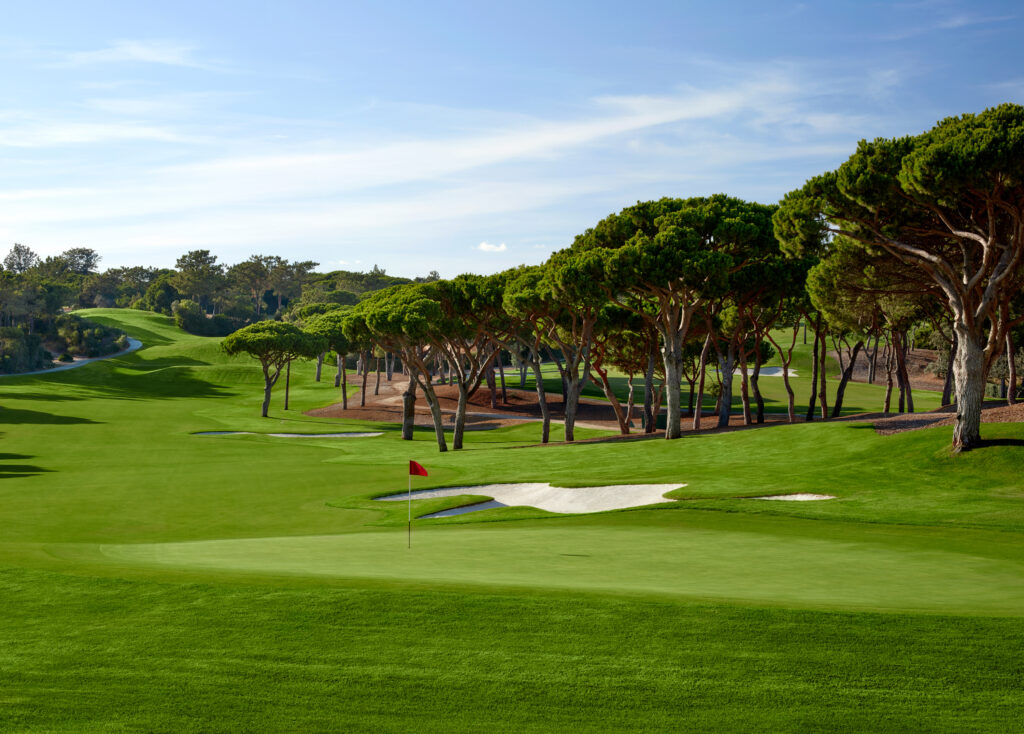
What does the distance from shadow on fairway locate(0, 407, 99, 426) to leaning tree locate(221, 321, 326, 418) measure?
14.7 meters

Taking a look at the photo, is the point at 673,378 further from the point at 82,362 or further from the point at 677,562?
the point at 82,362

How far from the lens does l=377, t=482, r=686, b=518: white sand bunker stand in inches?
1051

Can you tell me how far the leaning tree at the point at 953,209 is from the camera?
2505cm

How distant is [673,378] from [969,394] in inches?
679

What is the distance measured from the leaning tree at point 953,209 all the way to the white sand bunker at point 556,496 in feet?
38.2

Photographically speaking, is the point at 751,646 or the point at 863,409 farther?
the point at 863,409

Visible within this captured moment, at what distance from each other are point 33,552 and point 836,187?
27.1 meters

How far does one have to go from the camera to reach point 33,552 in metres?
13.5

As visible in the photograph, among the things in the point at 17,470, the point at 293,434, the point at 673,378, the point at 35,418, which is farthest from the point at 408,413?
the point at 35,418

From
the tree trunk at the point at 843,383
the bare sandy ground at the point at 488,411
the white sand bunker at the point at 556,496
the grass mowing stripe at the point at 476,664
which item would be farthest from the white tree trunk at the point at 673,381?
the grass mowing stripe at the point at 476,664

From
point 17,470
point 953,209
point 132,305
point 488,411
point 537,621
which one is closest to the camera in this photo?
point 537,621

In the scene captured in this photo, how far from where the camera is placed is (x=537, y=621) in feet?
30.1

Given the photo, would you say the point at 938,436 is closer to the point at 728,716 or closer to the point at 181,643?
the point at 728,716

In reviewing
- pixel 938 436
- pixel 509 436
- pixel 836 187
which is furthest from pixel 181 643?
pixel 509 436
